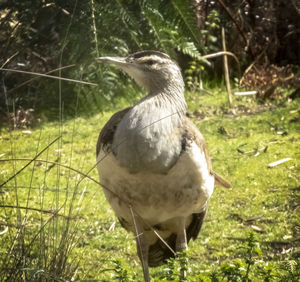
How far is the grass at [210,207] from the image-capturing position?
3201 mm

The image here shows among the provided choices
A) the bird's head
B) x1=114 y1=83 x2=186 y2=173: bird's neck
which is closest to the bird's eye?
the bird's head

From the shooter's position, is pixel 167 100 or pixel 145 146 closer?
A: pixel 145 146

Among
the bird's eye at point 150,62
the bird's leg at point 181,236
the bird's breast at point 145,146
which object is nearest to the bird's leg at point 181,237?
the bird's leg at point 181,236

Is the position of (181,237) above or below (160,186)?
below

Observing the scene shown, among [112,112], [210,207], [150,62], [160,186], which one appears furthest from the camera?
[112,112]

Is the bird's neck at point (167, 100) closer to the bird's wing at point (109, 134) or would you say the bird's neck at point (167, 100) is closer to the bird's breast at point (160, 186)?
the bird's wing at point (109, 134)

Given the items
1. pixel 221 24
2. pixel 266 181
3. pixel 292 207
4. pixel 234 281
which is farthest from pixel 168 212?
pixel 221 24

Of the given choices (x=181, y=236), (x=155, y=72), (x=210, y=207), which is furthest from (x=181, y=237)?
(x=210, y=207)

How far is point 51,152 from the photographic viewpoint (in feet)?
21.8

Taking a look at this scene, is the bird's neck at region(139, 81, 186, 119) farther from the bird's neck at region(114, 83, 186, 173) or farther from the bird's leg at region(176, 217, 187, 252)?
the bird's leg at region(176, 217, 187, 252)

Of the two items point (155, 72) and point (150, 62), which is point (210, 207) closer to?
point (155, 72)

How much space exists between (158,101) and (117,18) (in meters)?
1.17

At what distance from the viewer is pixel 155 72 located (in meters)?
3.84

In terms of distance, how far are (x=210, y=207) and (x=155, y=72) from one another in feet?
6.82
